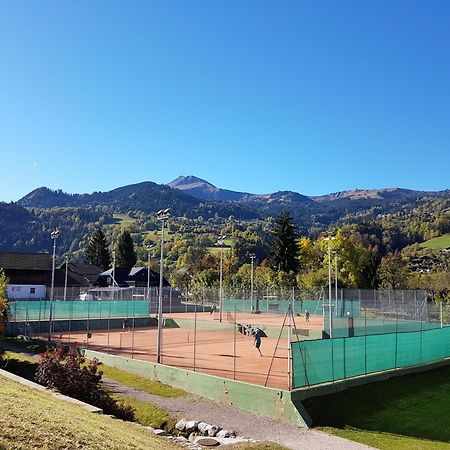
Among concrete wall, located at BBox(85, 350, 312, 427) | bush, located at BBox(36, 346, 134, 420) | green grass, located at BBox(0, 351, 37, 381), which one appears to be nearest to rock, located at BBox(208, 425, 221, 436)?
concrete wall, located at BBox(85, 350, 312, 427)

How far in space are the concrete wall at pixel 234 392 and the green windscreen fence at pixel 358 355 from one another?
1069 millimetres

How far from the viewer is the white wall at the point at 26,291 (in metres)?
73.8

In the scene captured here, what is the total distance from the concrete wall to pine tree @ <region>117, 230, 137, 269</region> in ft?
311

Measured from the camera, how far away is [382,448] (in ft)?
49.7

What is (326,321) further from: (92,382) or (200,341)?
(92,382)

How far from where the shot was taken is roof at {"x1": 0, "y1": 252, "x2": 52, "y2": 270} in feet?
251

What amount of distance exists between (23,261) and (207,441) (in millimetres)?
70315

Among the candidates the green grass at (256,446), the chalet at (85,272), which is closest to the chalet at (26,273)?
the chalet at (85,272)

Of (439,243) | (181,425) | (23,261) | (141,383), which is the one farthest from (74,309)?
(439,243)

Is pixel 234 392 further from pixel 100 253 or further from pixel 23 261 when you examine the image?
pixel 100 253

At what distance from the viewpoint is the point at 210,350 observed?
1395 inches

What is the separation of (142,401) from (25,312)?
98.7 ft

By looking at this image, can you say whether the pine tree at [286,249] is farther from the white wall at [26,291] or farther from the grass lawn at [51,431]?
the grass lawn at [51,431]

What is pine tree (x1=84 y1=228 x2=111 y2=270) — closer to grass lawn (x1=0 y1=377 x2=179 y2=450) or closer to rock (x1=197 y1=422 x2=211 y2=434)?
rock (x1=197 y1=422 x2=211 y2=434)
